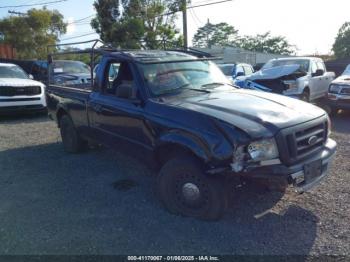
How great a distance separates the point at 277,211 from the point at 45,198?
3.01 meters

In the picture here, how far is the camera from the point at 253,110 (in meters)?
3.65

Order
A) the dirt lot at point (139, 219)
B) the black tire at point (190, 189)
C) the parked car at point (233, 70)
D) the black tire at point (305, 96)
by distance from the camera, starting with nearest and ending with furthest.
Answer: the dirt lot at point (139, 219) → the black tire at point (190, 189) → the black tire at point (305, 96) → the parked car at point (233, 70)

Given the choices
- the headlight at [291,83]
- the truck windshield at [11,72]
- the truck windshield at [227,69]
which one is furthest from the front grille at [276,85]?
the truck windshield at [11,72]

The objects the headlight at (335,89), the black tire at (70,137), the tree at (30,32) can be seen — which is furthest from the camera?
the tree at (30,32)

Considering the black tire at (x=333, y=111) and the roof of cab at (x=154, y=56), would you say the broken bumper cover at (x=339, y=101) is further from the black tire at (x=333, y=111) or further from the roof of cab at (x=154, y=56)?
the roof of cab at (x=154, y=56)

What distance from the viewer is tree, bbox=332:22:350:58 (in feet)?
148

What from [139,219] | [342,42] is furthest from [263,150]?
[342,42]

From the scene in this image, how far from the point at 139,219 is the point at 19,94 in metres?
8.40

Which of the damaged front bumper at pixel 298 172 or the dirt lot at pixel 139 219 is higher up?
the damaged front bumper at pixel 298 172

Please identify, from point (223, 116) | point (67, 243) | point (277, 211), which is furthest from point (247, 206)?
point (67, 243)

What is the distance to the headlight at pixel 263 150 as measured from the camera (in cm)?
318

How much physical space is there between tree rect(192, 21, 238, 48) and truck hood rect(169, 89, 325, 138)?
196 ft

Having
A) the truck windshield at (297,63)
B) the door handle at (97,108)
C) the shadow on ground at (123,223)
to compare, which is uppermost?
the truck windshield at (297,63)

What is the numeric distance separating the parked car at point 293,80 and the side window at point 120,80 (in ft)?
18.1
